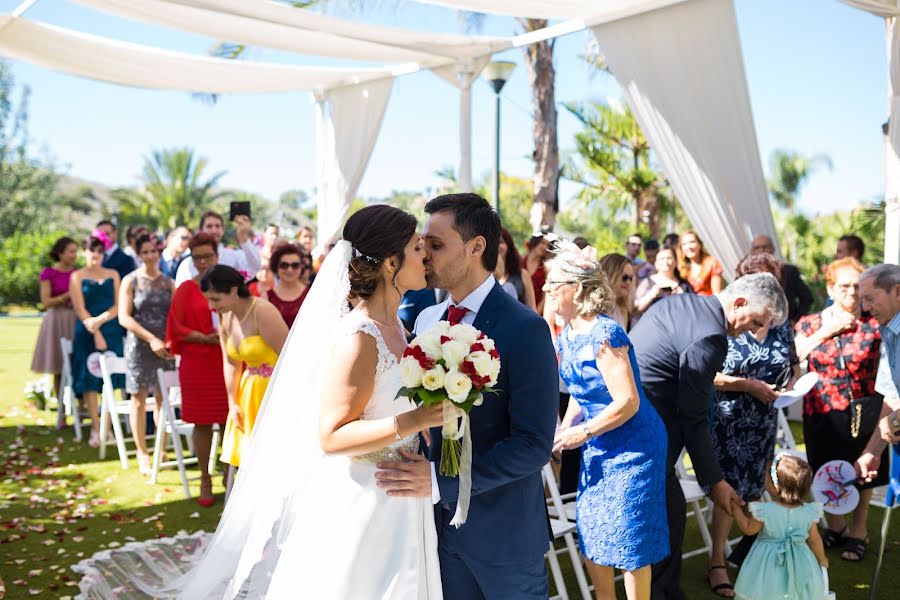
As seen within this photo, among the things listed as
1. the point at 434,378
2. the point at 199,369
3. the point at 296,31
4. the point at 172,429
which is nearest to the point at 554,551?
the point at 434,378

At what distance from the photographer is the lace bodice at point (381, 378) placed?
2404 millimetres

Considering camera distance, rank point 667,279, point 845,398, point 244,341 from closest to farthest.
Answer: point 845,398 → point 244,341 → point 667,279

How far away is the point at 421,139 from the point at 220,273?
91573 mm

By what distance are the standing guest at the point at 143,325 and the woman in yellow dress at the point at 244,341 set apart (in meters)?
2.13

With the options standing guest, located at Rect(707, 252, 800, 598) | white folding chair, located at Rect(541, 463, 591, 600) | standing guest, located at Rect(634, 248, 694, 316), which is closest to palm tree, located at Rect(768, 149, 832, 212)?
standing guest, located at Rect(634, 248, 694, 316)

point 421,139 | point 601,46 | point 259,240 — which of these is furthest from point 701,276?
point 421,139

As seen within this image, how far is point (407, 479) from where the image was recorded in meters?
2.36

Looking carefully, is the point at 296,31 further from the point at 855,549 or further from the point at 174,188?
the point at 174,188

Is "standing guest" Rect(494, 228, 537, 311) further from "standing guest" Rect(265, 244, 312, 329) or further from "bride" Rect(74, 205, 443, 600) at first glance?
"bride" Rect(74, 205, 443, 600)

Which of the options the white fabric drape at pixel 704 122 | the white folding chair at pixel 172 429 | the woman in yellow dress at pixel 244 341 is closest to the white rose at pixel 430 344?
the woman in yellow dress at pixel 244 341

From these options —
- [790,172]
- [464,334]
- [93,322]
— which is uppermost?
[790,172]

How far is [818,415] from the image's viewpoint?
5.39 m

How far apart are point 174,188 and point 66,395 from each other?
4693 cm

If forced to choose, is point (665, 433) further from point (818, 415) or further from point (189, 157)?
point (189, 157)
